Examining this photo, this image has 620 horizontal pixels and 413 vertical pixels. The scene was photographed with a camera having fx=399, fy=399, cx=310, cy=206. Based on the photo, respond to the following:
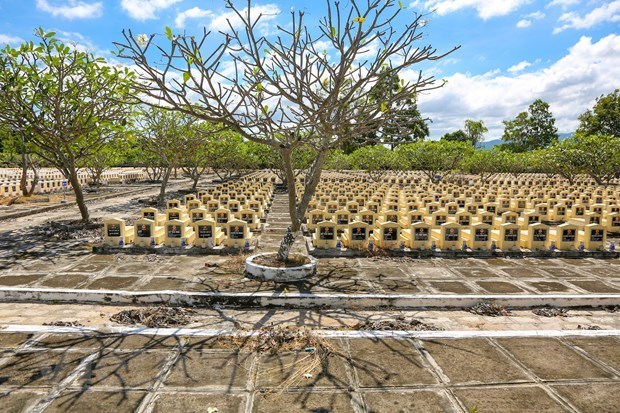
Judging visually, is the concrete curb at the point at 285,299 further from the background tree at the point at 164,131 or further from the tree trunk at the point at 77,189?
the background tree at the point at 164,131

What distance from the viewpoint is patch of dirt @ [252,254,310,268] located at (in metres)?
9.41

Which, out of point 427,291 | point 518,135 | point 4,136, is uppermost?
point 518,135

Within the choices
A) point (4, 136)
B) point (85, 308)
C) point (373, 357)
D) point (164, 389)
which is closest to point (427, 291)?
point (373, 357)

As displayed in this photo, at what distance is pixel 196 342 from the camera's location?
6.00 m

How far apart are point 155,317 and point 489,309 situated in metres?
6.19

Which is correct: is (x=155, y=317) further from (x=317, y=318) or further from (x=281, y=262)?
(x=281, y=262)

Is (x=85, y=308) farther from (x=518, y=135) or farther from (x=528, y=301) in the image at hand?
(x=518, y=135)

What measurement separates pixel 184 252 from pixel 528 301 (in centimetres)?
918

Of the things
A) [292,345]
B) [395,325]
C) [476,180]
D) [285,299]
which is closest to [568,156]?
[476,180]

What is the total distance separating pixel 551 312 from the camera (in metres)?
7.66

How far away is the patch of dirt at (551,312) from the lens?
7.57 meters

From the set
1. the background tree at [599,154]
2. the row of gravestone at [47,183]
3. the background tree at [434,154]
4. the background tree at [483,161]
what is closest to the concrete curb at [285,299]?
the row of gravestone at [47,183]

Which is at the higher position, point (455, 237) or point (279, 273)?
point (455, 237)

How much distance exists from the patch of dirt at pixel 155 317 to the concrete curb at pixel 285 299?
1.85ft
